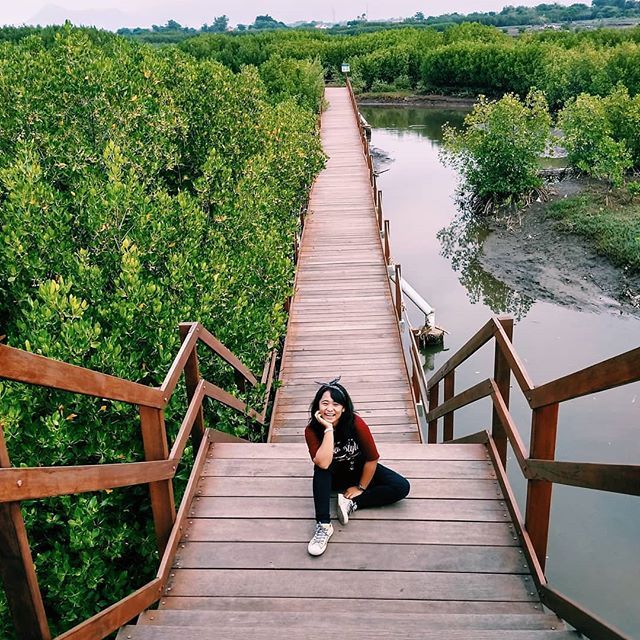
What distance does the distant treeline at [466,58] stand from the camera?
37219 millimetres

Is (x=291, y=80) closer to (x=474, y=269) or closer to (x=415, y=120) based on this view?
(x=474, y=269)

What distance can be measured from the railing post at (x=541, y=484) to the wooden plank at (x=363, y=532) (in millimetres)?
233

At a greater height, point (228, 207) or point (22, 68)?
point (22, 68)

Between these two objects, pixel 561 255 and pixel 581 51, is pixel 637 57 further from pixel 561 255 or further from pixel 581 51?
pixel 561 255

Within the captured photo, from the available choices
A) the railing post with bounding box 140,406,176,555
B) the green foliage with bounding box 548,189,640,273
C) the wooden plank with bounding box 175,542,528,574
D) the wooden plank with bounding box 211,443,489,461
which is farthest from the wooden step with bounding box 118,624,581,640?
the green foliage with bounding box 548,189,640,273

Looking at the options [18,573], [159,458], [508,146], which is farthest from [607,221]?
[18,573]

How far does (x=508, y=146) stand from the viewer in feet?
74.1

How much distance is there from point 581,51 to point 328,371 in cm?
3918

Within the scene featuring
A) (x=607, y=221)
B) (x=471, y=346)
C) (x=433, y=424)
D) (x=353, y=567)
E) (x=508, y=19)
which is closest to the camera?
(x=353, y=567)

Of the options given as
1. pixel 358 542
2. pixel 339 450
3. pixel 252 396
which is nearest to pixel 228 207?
pixel 252 396

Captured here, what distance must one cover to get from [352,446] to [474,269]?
648 inches

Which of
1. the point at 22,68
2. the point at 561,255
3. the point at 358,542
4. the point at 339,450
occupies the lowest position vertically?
the point at 561,255

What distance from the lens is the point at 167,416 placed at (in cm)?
486

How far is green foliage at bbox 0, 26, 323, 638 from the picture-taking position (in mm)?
4055
